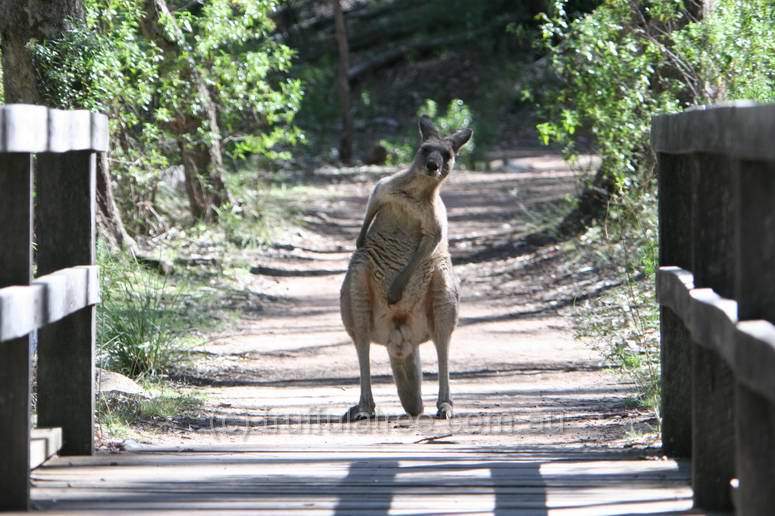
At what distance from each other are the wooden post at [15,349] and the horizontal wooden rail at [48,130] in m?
0.12

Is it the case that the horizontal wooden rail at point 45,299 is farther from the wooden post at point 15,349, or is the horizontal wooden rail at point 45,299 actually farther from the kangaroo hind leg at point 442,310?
the kangaroo hind leg at point 442,310

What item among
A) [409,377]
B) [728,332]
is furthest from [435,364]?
[728,332]

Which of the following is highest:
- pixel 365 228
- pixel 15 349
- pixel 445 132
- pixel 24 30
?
pixel 445 132

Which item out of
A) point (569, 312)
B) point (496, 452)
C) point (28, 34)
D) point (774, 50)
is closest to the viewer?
point (496, 452)

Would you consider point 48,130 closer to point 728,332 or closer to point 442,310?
point 728,332

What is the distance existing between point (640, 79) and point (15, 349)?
761 cm

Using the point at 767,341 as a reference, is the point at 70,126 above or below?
above

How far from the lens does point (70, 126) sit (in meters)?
4.67

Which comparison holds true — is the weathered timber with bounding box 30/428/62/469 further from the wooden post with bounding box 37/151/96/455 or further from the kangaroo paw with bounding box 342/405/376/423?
the kangaroo paw with bounding box 342/405/376/423

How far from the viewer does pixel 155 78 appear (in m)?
12.3

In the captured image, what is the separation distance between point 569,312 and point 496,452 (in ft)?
22.3

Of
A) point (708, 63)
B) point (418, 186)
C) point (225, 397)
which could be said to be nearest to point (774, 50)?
point (708, 63)

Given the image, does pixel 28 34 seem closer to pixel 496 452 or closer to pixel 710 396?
pixel 496 452

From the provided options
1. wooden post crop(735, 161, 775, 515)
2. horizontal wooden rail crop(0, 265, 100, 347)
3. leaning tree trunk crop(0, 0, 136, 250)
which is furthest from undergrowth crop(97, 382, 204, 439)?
wooden post crop(735, 161, 775, 515)
